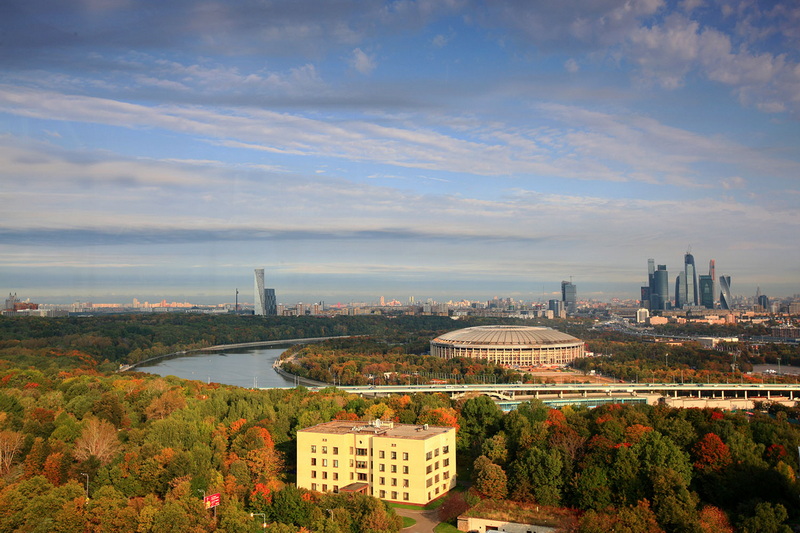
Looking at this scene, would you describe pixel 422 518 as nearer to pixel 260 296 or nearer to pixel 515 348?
pixel 515 348

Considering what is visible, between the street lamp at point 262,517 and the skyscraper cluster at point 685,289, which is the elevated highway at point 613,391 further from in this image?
the skyscraper cluster at point 685,289

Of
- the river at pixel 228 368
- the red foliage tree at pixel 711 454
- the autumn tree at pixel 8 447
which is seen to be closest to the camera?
the red foliage tree at pixel 711 454

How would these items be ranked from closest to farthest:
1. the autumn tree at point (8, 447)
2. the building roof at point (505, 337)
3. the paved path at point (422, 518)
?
the paved path at point (422, 518), the autumn tree at point (8, 447), the building roof at point (505, 337)

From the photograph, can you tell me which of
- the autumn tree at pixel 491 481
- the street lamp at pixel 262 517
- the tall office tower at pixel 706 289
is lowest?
the street lamp at pixel 262 517

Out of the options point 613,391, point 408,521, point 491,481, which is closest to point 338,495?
point 408,521

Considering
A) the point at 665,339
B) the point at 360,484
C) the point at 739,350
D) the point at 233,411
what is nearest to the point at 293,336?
the point at 665,339

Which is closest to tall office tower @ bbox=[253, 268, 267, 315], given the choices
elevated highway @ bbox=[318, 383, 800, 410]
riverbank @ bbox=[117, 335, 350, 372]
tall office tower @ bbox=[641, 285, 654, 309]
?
riverbank @ bbox=[117, 335, 350, 372]

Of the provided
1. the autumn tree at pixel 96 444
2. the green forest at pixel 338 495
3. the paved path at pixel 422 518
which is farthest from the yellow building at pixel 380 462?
the autumn tree at pixel 96 444
